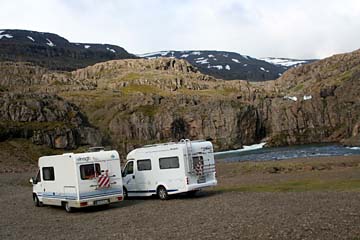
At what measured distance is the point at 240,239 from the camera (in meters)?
15.7

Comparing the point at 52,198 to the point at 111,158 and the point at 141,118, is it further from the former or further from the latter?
the point at 141,118

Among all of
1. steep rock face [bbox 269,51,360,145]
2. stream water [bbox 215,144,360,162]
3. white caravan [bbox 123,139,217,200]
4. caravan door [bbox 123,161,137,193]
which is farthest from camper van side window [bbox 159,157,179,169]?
steep rock face [bbox 269,51,360,145]

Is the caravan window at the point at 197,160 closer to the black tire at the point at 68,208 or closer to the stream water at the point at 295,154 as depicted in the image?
the black tire at the point at 68,208

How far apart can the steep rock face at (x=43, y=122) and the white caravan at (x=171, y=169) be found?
68912mm

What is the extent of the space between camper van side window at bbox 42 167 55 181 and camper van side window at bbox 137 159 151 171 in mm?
5638

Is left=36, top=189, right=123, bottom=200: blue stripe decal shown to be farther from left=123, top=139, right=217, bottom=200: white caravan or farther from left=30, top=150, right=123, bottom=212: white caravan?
left=123, top=139, right=217, bottom=200: white caravan

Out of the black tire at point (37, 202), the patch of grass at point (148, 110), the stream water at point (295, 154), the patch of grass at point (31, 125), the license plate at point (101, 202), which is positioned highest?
the patch of grass at point (148, 110)

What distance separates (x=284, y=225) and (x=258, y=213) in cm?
368

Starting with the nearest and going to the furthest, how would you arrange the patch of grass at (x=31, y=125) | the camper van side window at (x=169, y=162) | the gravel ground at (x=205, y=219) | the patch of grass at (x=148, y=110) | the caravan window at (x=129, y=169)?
the gravel ground at (x=205, y=219), the camper van side window at (x=169, y=162), the caravan window at (x=129, y=169), the patch of grass at (x=31, y=125), the patch of grass at (x=148, y=110)

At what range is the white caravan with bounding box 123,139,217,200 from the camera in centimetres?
2955

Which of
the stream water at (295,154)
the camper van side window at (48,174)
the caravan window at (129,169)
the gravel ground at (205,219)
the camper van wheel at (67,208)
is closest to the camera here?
the gravel ground at (205,219)

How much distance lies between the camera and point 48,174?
29.8 meters

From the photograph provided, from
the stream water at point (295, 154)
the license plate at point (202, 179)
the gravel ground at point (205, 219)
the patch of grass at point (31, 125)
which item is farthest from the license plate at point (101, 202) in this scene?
the patch of grass at point (31, 125)

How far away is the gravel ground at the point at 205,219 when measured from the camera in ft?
54.7
